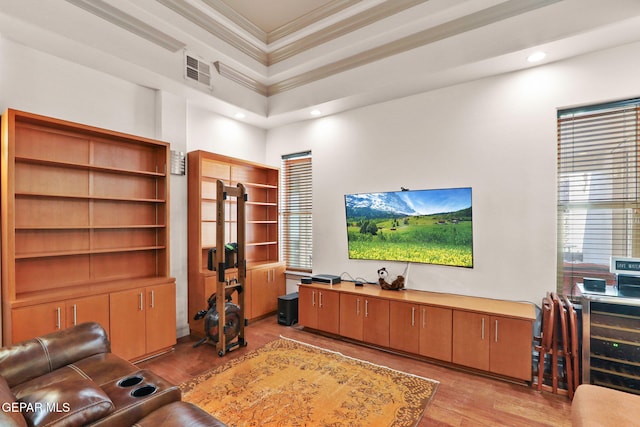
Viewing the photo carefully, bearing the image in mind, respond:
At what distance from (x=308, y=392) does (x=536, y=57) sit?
12.5ft

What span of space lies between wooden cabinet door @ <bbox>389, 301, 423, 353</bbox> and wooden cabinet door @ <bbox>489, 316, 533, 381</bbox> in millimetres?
714

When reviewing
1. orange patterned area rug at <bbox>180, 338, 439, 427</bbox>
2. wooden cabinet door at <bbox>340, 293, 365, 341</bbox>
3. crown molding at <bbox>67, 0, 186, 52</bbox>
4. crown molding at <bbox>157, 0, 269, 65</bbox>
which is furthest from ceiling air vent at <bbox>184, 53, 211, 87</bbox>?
orange patterned area rug at <bbox>180, 338, 439, 427</bbox>

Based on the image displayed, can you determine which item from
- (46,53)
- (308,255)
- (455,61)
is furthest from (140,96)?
(455,61)

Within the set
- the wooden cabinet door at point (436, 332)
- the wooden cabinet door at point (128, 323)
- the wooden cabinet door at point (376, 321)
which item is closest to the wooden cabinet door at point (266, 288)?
the wooden cabinet door at point (128, 323)

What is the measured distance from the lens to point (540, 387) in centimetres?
266

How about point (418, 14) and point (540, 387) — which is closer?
point (540, 387)

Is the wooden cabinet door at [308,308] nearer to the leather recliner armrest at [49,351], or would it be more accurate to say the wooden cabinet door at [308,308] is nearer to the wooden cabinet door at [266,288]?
the wooden cabinet door at [266,288]

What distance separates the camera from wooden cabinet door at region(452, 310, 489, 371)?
2.91 meters

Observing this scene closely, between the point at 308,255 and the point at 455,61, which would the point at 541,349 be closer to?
the point at 455,61

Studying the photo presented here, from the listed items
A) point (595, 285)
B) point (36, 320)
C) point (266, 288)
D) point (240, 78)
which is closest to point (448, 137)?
point (595, 285)

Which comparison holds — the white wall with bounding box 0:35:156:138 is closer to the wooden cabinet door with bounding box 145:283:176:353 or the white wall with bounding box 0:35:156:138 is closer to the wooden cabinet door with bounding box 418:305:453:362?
the wooden cabinet door with bounding box 145:283:176:353

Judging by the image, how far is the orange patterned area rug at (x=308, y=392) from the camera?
90.5 inches

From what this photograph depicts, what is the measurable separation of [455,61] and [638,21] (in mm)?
1372

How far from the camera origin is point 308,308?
4.11 m
